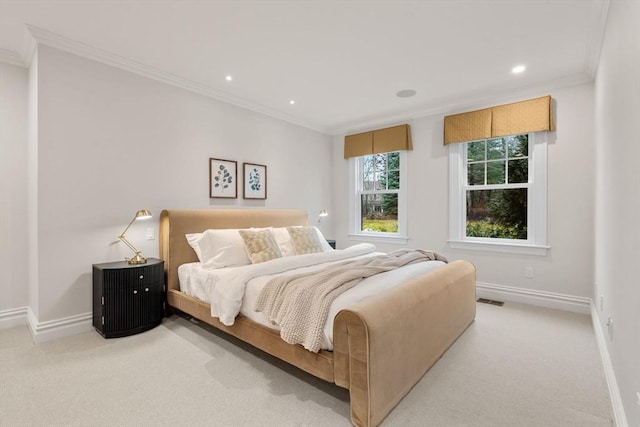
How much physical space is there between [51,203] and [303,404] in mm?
2756

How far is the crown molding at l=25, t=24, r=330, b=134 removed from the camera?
2.73 meters

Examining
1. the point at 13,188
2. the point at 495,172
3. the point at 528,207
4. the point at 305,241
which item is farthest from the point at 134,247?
the point at 528,207

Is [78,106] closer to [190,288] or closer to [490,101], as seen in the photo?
[190,288]

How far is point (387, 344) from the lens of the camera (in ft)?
5.72

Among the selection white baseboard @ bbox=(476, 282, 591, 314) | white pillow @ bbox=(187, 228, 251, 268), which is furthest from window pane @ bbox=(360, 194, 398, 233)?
white pillow @ bbox=(187, 228, 251, 268)

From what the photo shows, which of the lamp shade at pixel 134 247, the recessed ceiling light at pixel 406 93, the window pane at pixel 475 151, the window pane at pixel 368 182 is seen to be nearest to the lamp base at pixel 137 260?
the lamp shade at pixel 134 247

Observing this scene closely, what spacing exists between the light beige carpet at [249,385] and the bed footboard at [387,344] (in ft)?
0.47

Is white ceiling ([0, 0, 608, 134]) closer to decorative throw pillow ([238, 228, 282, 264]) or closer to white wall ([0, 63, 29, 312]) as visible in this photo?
white wall ([0, 63, 29, 312])

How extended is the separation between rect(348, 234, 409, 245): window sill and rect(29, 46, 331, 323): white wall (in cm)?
Result: 239

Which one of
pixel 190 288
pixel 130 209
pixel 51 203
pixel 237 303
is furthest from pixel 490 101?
pixel 51 203

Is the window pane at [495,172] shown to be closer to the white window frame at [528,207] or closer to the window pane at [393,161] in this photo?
the white window frame at [528,207]

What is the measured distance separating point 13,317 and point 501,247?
18.0 feet

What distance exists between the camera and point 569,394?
2002 mm

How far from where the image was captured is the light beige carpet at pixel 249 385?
1.79m
